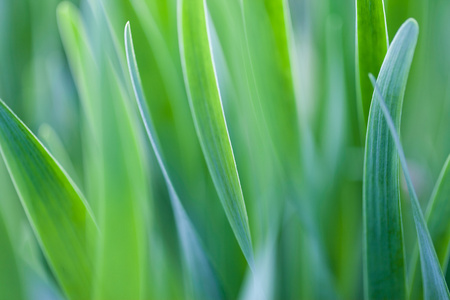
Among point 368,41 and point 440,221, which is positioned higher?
point 368,41

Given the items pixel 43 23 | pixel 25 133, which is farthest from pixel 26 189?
pixel 43 23

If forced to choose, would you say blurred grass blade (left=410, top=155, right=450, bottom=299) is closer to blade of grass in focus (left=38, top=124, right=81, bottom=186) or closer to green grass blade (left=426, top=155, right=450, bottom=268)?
green grass blade (left=426, top=155, right=450, bottom=268)

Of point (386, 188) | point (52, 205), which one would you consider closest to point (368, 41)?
point (386, 188)

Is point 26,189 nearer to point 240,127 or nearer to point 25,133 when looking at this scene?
point 25,133

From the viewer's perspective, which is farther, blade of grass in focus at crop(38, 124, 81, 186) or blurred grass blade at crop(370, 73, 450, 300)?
blade of grass in focus at crop(38, 124, 81, 186)

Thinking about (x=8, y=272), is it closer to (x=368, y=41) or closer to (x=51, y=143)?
(x=51, y=143)

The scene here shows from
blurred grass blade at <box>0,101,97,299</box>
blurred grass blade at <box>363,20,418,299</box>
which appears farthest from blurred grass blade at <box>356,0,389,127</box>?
blurred grass blade at <box>0,101,97,299</box>
